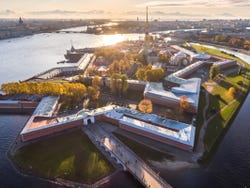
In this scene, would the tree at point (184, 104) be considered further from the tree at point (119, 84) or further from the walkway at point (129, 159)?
the walkway at point (129, 159)

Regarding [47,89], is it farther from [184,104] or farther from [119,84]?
[184,104]

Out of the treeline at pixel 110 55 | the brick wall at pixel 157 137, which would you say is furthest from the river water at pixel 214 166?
the treeline at pixel 110 55

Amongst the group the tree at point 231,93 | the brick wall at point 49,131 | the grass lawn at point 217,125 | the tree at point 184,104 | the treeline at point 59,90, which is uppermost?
the treeline at point 59,90

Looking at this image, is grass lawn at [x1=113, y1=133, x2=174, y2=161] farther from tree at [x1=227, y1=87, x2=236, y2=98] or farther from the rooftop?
tree at [x1=227, y1=87, x2=236, y2=98]

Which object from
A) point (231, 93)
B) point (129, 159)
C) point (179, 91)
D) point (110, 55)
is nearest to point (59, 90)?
point (129, 159)

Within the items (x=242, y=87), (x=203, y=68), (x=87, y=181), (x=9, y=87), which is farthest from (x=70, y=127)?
(x=203, y=68)

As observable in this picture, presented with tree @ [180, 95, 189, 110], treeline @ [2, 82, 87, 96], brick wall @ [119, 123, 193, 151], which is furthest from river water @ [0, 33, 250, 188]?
tree @ [180, 95, 189, 110]
